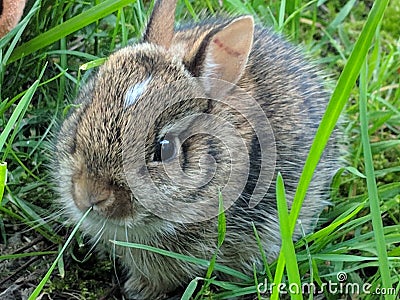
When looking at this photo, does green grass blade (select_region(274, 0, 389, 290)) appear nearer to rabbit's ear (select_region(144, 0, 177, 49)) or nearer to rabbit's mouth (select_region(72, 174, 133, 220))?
rabbit's mouth (select_region(72, 174, 133, 220))

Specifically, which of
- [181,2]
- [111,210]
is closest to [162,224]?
[111,210]

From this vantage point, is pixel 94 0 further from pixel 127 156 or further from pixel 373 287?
pixel 373 287

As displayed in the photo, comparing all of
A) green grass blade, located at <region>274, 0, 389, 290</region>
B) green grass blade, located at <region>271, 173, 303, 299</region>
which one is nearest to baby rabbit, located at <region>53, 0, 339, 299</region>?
green grass blade, located at <region>271, 173, 303, 299</region>

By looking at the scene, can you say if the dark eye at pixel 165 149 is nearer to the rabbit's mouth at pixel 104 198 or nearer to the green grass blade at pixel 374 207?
the rabbit's mouth at pixel 104 198

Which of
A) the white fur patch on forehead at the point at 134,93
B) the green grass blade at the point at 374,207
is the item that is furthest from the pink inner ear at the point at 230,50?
the green grass blade at the point at 374,207

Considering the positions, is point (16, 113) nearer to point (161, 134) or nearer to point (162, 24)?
point (161, 134)

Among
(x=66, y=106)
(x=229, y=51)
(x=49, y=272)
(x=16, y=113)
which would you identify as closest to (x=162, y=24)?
(x=229, y=51)

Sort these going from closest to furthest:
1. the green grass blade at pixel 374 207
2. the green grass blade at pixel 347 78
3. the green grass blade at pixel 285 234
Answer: the green grass blade at pixel 347 78 → the green grass blade at pixel 285 234 → the green grass blade at pixel 374 207
